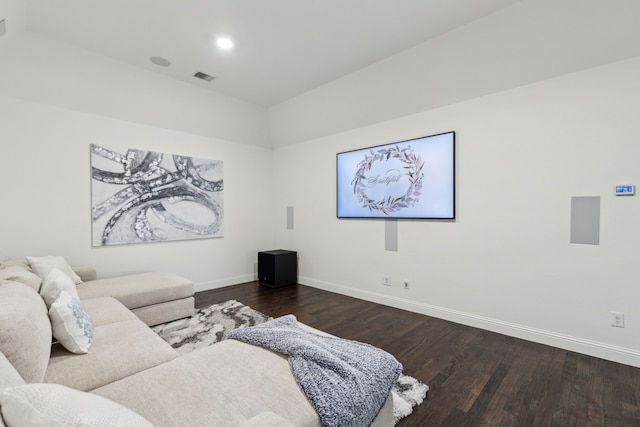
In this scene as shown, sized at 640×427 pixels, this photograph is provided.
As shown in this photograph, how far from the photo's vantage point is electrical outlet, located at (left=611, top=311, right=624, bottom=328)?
2.46 metres

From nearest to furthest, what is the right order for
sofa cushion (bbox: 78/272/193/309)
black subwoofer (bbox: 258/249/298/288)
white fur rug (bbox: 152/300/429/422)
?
white fur rug (bbox: 152/300/429/422), sofa cushion (bbox: 78/272/193/309), black subwoofer (bbox: 258/249/298/288)

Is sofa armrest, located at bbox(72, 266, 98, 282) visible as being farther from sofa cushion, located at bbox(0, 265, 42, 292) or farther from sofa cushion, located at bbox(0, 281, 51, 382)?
sofa cushion, located at bbox(0, 281, 51, 382)

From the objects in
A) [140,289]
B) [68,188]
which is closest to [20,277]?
[140,289]

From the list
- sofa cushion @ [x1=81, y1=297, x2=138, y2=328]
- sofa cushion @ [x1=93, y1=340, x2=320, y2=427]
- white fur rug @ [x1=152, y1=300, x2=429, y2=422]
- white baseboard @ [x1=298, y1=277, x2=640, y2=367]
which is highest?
sofa cushion @ [x1=93, y1=340, x2=320, y2=427]

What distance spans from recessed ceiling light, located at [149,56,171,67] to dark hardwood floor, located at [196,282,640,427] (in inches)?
136

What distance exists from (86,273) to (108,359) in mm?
2296

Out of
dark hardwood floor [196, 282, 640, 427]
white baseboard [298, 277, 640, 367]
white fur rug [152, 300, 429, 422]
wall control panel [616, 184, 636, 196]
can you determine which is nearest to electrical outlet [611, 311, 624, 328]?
white baseboard [298, 277, 640, 367]

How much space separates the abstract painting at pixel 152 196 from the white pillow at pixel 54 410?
365 centimetres

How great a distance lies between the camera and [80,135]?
357 centimetres

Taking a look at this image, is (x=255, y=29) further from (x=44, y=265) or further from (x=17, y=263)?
(x=17, y=263)

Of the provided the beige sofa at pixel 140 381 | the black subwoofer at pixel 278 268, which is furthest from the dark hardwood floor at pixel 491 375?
the black subwoofer at pixel 278 268

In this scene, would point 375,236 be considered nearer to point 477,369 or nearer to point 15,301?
point 477,369

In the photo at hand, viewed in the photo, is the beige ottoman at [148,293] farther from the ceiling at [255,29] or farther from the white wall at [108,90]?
the ceiling at [255,29]

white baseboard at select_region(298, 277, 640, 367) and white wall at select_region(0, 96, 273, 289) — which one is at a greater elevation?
white wall at select_region(0, 96, 273, 289)
